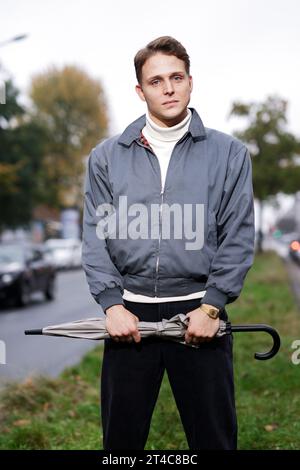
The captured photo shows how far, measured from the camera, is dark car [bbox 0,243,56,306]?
48.3ft

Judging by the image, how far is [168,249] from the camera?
261 cm

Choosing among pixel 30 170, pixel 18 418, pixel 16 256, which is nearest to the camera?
pixel 18 418

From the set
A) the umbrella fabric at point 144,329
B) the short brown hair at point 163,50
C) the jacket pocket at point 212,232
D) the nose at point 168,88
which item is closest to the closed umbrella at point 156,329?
the umbrella fabric at point 144,329

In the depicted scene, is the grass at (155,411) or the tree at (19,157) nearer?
the grass at (155,411)

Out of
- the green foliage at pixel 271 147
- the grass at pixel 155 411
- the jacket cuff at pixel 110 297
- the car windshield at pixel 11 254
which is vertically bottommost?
the grass at pixel 155 411

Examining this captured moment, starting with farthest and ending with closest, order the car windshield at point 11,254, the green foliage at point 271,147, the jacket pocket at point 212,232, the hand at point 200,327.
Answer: the green foliage at point 271,147 → the car windshield at point 11,254 → the jacket pocket at point 212,232 → the hand at point 200,327

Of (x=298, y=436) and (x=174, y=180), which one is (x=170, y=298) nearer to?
(x=174, y=180)

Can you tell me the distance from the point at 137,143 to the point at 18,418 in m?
2.82

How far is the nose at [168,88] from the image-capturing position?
8.64 ft

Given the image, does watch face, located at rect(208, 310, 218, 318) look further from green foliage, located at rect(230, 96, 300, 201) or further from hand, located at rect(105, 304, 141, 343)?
green foliage, located at rect(230, 96, 300, 201)

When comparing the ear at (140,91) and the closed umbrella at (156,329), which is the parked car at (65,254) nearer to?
the ear at (140,91)

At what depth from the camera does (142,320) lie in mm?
2650

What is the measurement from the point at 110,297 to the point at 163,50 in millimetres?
917
